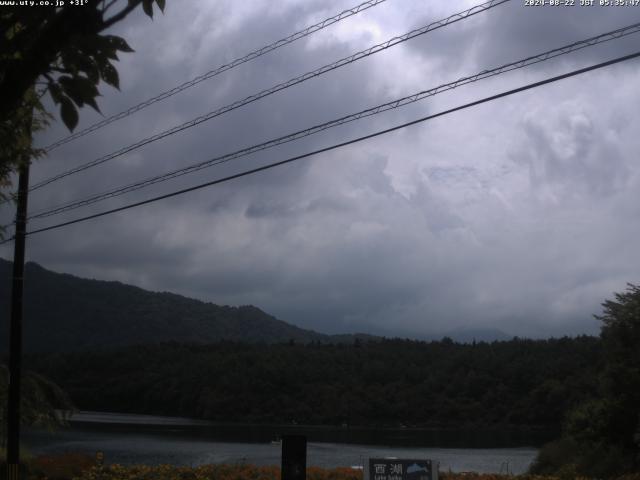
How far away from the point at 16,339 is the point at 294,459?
9851 millimetres

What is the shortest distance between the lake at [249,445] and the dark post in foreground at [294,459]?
580 inches

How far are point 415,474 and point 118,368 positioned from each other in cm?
6527

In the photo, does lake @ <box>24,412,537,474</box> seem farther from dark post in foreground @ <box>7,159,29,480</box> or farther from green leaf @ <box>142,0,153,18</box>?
green leaf @ <box>142,0,153,18</box>

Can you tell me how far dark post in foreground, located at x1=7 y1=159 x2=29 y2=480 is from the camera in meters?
16.0

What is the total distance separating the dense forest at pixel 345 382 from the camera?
56562 millimetres

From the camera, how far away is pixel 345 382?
7069 centimetres

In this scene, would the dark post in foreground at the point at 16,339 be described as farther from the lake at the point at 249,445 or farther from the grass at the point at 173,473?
the lake at the point at 249,445

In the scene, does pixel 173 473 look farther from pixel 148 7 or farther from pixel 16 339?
pixel 148 7

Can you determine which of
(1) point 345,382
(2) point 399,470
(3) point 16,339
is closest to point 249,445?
(1) point 345,382

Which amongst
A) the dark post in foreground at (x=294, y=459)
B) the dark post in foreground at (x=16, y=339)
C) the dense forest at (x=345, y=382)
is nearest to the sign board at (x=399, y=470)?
the dark post in foreground at (x=294, y=459)

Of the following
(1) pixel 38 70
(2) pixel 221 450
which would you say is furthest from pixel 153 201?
(2) pixel 221 450

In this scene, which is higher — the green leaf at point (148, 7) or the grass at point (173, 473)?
the green leaf at point (148, 7)

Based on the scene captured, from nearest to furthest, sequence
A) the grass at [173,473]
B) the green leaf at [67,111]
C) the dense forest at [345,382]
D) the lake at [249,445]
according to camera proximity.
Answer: the green leaf at [67,111] < the grass at [173,473] < the lake at [249,445] < the dense forest at [345,382]

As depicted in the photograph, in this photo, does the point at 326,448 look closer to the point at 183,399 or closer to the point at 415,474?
the point at 415,474
